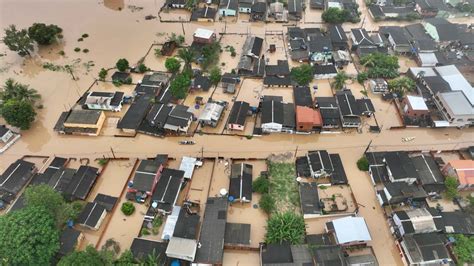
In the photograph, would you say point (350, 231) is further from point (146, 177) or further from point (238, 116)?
point (146, 177)

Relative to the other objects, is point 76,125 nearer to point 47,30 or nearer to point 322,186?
point 47,30

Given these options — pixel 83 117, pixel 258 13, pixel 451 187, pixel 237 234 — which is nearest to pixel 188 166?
pixel 237 234

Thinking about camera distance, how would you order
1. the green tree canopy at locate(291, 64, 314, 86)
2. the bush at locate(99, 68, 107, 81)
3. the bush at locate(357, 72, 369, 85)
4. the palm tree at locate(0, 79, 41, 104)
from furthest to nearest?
the bush at locate(99, 68, 107, 81), the bush at locate(357, 72, 369, 85), the green tree canopy at locate(291, 64, 314, 86), the palm tree at locate(0, 79, 41, 104)

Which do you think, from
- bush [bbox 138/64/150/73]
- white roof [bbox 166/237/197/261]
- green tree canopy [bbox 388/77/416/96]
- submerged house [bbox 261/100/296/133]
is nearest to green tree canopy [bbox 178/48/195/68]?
bush [bbox 138/64/150/73]

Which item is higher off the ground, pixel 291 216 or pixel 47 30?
pixel 47 30

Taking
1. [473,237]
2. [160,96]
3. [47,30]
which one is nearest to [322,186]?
[473,237]

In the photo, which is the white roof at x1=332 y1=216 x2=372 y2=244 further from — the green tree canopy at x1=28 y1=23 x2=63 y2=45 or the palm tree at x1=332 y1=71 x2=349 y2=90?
the green tree canopy at x1=28 y1=23 x2=63 y2=45
